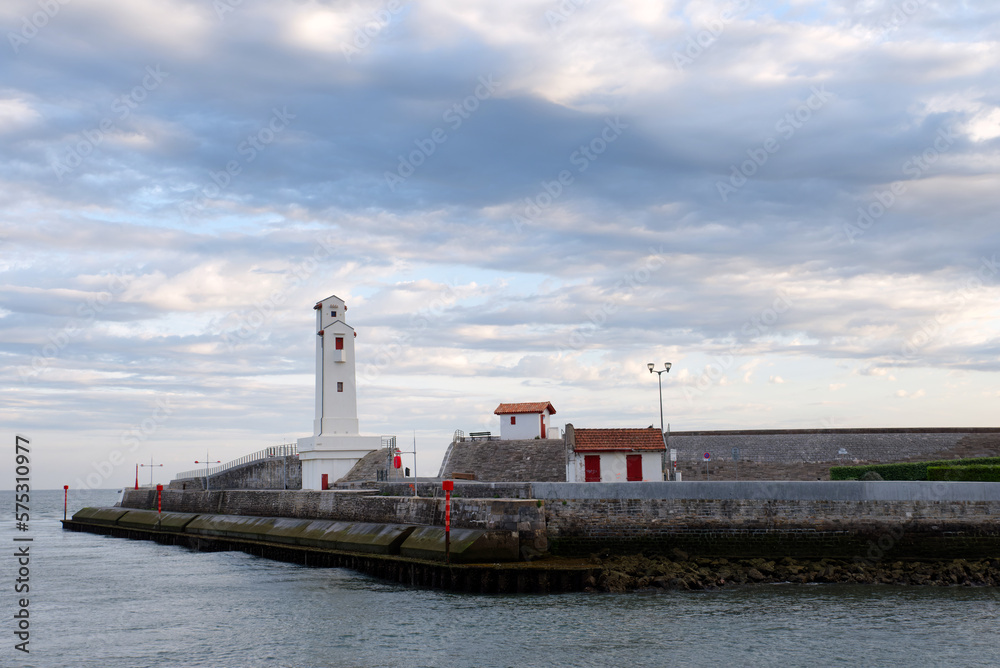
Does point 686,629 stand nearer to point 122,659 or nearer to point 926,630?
point 926,630

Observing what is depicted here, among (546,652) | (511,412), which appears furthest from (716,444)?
(546,652)

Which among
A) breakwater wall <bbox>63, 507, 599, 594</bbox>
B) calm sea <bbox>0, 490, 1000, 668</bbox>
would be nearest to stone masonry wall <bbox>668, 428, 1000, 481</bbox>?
breakwater wall <bbox>63, 507, 599, 594</bbox>

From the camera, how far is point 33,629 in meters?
23.0

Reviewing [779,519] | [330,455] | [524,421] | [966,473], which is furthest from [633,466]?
[330,455]

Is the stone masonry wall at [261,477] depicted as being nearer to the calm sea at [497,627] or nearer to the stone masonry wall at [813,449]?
the stone masonry wall at [813,449]

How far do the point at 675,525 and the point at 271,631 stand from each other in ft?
45.0

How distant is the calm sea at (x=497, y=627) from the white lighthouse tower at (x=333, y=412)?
23.6 meters

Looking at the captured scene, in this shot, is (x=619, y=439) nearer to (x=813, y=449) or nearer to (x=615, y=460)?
(x=615, y=460)

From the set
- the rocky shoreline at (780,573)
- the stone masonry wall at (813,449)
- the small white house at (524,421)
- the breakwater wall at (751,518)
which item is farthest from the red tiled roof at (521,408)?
the rocky shoreline at (780,573)

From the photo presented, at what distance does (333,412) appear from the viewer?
2114 inches

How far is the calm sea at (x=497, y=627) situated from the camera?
18797mm

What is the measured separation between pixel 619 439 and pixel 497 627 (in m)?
20.2

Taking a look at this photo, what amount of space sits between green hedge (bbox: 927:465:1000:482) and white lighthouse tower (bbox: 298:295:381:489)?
3361 cm

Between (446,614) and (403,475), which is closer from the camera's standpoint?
(446,614)
